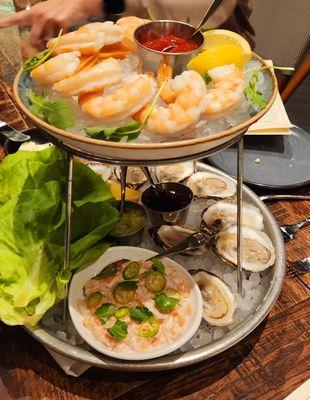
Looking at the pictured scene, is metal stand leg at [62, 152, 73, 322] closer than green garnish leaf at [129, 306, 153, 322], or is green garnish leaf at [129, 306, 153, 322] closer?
metal stand leg at [62, 152, 73, 322]

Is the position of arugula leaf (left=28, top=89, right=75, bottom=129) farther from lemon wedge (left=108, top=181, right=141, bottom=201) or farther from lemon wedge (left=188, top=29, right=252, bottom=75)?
lemon wedge (left=108, top=181, right=141, bottom=201)

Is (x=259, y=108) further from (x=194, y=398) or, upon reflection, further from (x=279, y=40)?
(x=279, y=40)

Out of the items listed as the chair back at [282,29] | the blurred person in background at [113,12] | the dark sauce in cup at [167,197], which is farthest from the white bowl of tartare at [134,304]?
the chair back at [282,29]

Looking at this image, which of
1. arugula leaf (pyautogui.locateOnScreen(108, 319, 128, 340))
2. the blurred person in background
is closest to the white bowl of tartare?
arugula leaf (pyautogui.locateOnScreen(108, 319, 128, 340))

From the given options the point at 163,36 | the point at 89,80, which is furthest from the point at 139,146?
the point at 163,36

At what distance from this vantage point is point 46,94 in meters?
0.99

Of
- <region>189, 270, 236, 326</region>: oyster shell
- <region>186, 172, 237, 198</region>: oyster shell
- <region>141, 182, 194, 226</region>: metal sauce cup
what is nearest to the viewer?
<region>189, 270, 236, 326</region>: oyster shell

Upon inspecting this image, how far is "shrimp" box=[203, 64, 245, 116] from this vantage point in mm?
918

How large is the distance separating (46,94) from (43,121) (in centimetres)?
12

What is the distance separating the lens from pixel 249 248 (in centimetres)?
144

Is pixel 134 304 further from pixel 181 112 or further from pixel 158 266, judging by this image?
pixel 181 112

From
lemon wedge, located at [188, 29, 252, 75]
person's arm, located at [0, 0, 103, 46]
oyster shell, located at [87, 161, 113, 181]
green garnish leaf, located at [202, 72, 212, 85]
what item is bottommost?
oyster shell, located at [87, 161, 113, 181]

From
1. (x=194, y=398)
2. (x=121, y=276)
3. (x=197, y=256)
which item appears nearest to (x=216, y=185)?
(x=197, y=256)

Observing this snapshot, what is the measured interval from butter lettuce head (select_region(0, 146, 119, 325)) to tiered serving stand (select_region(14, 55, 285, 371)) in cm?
8
